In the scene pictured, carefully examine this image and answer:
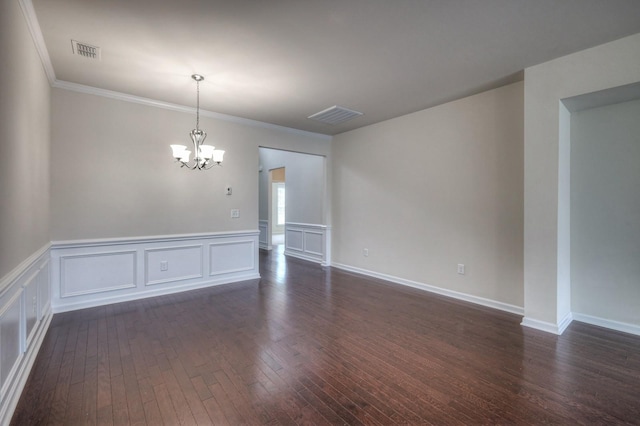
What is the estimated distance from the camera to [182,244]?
4.45 meters

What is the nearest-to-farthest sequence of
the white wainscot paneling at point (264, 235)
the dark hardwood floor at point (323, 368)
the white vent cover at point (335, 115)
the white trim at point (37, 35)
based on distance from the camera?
the dark hardwood floor at point (323, 368)
the white trim at point (37, 35)
the white vent cover at point (335, 115)
the white wainscot paneling at point (264, 235)

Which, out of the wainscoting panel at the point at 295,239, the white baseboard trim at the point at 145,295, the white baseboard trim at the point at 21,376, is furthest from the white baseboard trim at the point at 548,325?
the wainscoting panel at the point at 295,239

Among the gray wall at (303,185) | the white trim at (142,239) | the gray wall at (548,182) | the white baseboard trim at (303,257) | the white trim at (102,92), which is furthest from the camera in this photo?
the gray wall at (303,185)

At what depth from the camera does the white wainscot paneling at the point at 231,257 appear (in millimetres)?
4762

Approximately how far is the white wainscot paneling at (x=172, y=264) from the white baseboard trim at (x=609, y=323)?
503cm

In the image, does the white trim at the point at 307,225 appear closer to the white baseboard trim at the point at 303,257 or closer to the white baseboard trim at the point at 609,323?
the white baseboard trim at the point at 303,257

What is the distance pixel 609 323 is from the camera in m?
3.09

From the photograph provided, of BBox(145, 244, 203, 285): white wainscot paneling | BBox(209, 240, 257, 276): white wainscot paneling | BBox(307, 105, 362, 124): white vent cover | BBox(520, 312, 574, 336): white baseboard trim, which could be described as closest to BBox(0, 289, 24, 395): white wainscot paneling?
BBox(145, 244, 203, 285): white wainscot paneling

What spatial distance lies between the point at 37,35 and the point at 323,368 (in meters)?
3.68

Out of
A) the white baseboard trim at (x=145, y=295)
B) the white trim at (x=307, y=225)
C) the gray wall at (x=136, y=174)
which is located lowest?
the white baseboard trim at (x=145, y=295)

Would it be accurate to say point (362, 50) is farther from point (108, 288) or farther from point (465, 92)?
point (108, 288)

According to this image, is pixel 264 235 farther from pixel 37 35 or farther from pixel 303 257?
pixel 37 35

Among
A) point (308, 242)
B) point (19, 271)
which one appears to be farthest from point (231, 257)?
point (19, 271)

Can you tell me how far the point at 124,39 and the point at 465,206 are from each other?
14.0 ft
